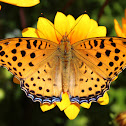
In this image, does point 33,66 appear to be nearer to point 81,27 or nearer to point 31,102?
point 81,27

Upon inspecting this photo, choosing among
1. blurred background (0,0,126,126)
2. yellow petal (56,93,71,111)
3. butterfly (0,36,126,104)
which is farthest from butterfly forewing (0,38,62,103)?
blurred background (0,0,126,126)

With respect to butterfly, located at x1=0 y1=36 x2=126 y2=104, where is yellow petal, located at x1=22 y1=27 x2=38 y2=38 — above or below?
above

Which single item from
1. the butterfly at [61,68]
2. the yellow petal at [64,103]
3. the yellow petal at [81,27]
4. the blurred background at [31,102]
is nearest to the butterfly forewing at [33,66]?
the butterfly at [61,68]

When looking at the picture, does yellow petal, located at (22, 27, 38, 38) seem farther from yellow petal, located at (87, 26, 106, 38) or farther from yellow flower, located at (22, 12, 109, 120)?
yellow petal, located at (87, 26, 106, 38)

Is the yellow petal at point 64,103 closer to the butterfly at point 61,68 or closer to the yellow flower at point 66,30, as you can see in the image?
the yellow flower at point 66,30

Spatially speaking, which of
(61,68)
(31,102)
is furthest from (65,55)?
(31,102)
